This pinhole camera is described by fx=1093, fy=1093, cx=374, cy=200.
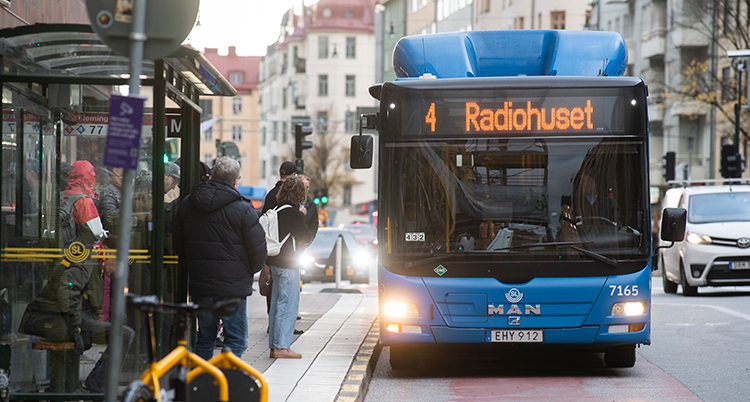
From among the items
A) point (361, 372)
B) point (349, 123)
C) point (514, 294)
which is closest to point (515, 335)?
point (514, 294)

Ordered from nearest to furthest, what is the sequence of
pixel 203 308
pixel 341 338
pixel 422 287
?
1. pixel 203 308
2. pixel 422 287
3. pixel 341 338

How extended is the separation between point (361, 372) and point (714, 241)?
12.2 m

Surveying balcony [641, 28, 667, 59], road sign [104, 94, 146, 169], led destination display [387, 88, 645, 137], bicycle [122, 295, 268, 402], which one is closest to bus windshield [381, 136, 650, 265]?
led destination display [387, 88, 645, 137]

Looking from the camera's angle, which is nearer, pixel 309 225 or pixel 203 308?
pixel 203 308

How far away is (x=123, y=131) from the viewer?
5.05 meters

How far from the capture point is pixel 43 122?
26.5 feet

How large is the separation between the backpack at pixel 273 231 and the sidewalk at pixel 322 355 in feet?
3.35

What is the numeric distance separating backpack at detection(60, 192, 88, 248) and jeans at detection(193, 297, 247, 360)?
3.33 feet

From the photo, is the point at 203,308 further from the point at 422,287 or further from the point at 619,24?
the point at 619,24

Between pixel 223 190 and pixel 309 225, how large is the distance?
2.64 m

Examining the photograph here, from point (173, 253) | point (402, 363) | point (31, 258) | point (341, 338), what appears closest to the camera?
point (31, 258)

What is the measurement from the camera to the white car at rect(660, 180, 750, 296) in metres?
19.8

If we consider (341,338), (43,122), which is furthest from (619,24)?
(43,122)

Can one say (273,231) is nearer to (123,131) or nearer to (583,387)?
(583,387)
